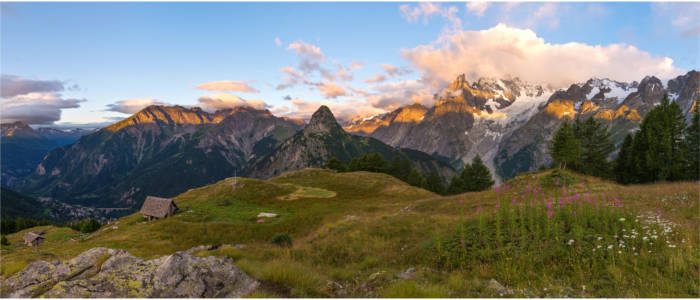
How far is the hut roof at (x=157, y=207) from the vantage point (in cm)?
4219

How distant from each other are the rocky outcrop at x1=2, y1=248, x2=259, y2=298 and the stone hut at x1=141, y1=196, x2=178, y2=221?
39.4 m

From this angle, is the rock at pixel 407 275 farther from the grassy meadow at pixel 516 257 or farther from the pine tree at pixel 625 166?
the pine tree at pixel 625 166

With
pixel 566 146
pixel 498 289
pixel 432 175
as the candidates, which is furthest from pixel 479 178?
pixel 498 289

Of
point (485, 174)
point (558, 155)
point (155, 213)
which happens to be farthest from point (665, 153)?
point (155, 213)

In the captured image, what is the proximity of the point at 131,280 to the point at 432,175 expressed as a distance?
8999 cm

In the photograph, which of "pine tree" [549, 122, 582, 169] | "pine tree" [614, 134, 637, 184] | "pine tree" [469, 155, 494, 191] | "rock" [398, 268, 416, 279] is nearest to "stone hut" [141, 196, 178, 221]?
"rock" [398, 268, 416, 279]

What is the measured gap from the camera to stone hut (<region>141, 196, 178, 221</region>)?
4206cm

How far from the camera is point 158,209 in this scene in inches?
1700

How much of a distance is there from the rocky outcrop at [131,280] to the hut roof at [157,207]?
1556 inches

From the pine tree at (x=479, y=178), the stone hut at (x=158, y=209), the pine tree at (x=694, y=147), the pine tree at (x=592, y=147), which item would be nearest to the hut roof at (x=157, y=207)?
the stone hut at (x=158, y=209)

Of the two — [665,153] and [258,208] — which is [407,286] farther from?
[665,153]

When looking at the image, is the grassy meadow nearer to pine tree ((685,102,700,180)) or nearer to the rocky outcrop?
the rocky outcrop

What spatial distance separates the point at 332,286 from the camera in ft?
27.1

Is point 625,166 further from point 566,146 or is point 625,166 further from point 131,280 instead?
point 131,280
